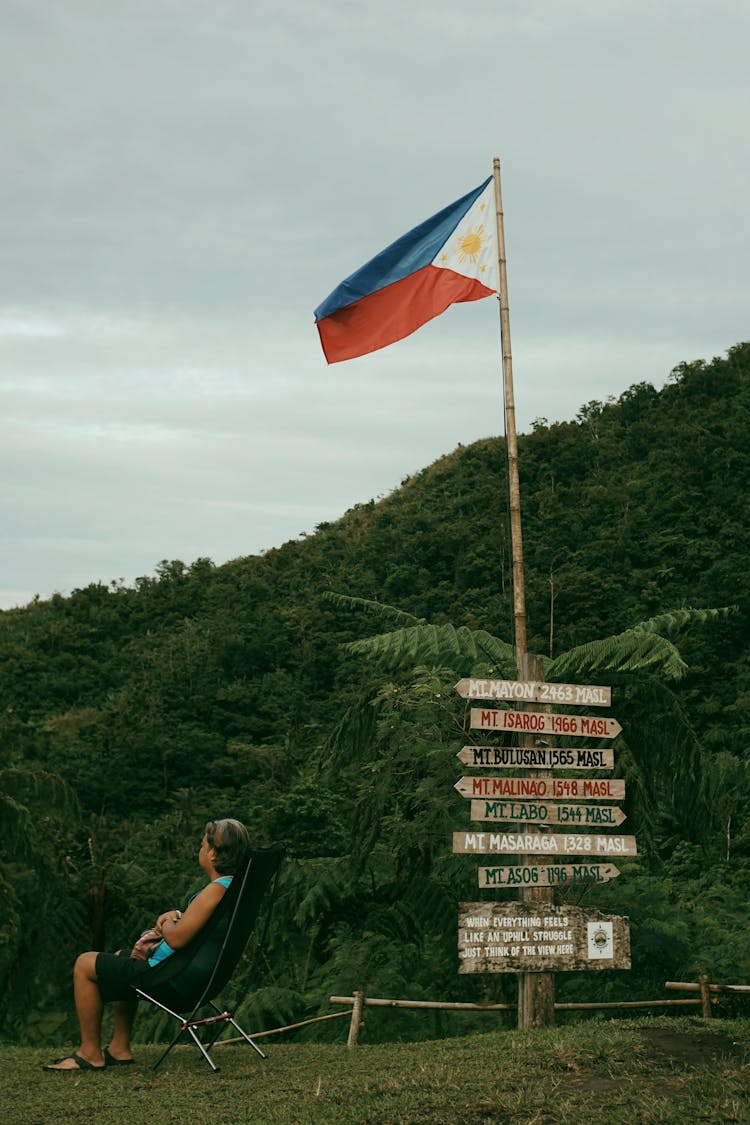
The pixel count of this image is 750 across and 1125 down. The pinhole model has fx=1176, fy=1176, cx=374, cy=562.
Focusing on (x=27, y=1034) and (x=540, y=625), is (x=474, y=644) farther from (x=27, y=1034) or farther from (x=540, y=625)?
(x=540, y=625)

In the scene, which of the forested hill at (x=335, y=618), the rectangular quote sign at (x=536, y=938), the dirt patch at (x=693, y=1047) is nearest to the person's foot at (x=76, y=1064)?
the rectangular quote sign at (x=536, y=938)

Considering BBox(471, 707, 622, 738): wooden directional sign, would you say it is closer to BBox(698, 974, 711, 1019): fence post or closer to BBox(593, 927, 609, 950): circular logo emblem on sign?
BBox(593, 927, 609, 950): circular logo emblem on sign

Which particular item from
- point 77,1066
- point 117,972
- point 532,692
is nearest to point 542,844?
point 532,692

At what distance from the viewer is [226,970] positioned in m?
5.98

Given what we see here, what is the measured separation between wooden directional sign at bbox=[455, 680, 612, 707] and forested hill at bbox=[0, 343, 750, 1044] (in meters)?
9.62

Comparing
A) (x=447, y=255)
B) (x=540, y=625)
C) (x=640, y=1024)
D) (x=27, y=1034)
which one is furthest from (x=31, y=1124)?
(x=540, y=625)

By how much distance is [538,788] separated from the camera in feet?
27.0

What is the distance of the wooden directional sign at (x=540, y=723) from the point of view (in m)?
8.09

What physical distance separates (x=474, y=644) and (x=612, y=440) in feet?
120

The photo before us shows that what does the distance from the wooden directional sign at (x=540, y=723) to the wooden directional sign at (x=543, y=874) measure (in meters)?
0.93

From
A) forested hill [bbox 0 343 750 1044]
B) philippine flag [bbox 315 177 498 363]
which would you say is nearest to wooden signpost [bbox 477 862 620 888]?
philippine flag [bbox 315 177 498 363]

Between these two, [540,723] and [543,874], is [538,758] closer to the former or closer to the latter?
[540,723]

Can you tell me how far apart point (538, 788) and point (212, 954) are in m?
3.04

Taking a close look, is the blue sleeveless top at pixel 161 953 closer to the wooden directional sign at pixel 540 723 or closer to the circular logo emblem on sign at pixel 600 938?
the wooden directional sign at pixel 540 723
